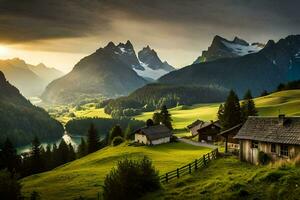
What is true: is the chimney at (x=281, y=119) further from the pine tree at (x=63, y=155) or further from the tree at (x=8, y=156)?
→ the pine tree at (x=63, y=155)

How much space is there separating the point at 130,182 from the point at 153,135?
69.0m

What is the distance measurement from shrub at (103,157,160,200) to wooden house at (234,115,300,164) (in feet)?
53.0

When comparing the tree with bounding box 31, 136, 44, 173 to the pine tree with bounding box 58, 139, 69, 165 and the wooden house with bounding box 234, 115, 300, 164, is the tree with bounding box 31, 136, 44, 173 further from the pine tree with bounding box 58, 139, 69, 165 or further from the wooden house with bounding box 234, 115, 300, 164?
the wooden house with bounding box 234, 115, 300, 164

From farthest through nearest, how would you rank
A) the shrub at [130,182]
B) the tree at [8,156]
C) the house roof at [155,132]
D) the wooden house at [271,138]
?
the house roof at [155,132], the tree at [8,156], the wooden house at [271,138], the shrub at [130,182]

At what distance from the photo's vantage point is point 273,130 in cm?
5031

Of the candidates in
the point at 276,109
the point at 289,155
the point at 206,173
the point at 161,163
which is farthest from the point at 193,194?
the point at 276,109

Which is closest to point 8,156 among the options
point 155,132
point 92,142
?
point 92,142

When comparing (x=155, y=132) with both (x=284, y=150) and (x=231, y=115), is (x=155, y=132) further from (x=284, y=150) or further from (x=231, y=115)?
(x=284, y=150)

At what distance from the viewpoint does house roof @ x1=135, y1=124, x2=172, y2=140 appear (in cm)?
10850

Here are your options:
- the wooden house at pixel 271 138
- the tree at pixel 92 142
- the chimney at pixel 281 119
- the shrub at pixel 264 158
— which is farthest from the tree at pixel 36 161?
the chimney at pixel 281 119

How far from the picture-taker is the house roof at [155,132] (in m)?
108

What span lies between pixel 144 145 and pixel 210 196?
72.9m

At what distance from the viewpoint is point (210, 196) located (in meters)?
35.5

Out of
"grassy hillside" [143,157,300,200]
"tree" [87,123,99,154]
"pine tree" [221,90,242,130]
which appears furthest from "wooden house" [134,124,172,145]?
"grassy hillside" [143,157,300,200]
